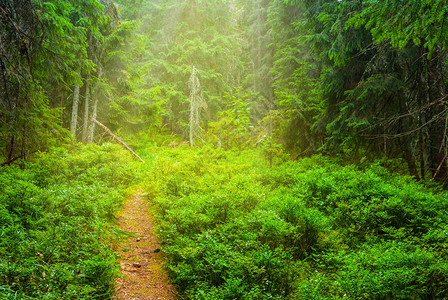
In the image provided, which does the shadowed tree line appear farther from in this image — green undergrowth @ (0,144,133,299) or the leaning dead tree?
green undergrowth @ (0,144,133,299)

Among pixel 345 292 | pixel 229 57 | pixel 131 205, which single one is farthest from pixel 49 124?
pixel 229 57

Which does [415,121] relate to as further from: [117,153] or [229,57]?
[229,57]

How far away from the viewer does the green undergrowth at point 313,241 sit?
3.17 metres

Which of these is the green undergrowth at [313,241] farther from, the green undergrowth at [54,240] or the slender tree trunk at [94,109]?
the slender tree trunk at [94,109]

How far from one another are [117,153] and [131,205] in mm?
3839

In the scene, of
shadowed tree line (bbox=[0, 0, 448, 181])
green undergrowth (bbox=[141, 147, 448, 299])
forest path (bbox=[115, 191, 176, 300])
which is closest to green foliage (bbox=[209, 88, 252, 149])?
shadowed tree line (bbox=[0, 0, 448, 181])

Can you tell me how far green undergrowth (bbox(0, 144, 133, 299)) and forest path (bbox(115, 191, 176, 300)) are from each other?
15.4 inches

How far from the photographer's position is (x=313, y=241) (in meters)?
4.52

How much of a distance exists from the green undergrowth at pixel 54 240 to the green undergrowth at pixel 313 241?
1189 millimetres

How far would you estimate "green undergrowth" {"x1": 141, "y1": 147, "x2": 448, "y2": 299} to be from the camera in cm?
317

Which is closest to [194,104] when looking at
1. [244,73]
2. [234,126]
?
[234,126]

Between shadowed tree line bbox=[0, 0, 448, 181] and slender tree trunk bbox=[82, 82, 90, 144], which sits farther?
slender tree trunk bbox=[82, 82, 90, 144]

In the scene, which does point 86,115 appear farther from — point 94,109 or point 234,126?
point 234,126

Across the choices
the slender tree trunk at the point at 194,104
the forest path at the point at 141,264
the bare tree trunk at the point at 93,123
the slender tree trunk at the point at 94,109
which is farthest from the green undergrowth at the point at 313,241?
the slender tree trunk at the point at 94,109
